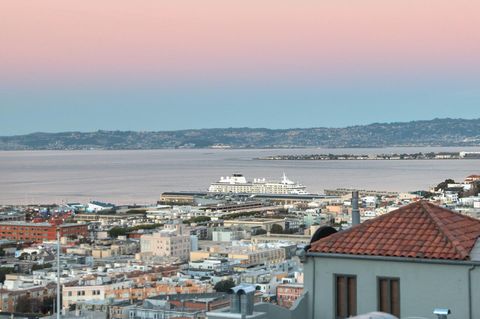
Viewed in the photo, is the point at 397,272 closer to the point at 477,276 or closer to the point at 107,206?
the point at 477,276

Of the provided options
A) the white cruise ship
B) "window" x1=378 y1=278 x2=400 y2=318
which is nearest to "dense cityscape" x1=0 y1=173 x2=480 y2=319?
"window" x1=378 y1=278 x2=400 y2=318

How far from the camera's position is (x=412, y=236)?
5219 mm

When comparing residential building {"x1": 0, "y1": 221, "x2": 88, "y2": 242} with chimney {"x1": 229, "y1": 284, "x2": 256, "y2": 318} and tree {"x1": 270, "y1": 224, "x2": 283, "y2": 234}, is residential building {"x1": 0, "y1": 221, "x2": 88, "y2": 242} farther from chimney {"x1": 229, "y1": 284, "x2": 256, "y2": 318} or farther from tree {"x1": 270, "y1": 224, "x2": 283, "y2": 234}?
chimney {"x1": 229, "y1": 284, "x2": 256, "y2": 318}

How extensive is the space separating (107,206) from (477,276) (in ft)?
247

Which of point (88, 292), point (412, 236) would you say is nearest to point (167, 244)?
point (88, 292)

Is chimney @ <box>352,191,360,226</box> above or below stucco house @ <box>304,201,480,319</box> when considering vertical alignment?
above

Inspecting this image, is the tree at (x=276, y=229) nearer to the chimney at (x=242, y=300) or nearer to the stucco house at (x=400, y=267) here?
the stucco house at (x=400, y=267)

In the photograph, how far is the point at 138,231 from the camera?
6009 centimetres

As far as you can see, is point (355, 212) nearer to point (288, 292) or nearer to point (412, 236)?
point (412, 236)

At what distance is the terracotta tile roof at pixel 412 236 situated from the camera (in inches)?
198

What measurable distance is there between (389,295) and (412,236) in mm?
338

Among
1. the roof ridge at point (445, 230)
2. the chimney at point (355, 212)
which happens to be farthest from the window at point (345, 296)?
the chimney at point (355, 212)

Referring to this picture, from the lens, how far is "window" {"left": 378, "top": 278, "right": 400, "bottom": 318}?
16.7 feet

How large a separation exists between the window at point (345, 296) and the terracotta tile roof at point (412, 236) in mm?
154
